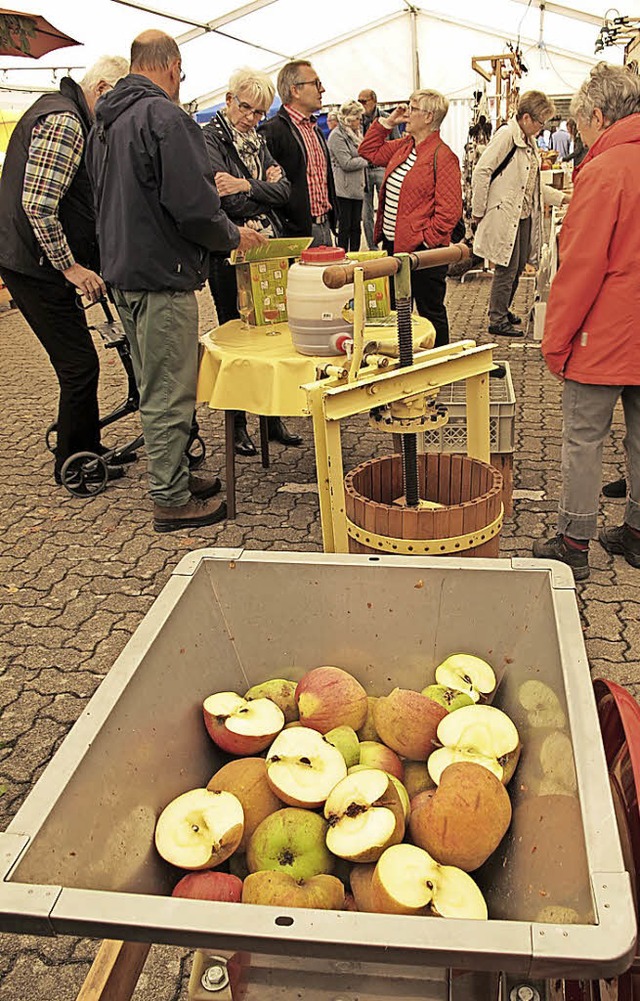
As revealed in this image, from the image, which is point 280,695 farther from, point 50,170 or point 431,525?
point 50,170

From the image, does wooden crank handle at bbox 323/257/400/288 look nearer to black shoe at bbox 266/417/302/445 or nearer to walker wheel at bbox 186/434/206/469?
walker wheel at bbox 186/434/206/469

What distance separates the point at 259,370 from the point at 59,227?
1319mm

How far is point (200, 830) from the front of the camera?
129cm

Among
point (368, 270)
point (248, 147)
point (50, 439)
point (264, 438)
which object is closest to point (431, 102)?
point (248, 147)

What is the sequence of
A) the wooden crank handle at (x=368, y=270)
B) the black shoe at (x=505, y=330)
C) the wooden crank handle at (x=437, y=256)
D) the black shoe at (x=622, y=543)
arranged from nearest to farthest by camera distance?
the wooden crank handle at (x=368, y=270) < the wooden crank handle at (x=437, y=256) < the black shoe at (x=622, y=543) < the black shoe at (x=505, y=330)

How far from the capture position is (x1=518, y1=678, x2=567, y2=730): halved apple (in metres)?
1.27

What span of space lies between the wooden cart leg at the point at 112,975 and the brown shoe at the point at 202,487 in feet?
9.83

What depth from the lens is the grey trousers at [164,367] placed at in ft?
11.6

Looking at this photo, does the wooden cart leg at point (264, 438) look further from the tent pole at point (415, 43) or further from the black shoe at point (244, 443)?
the tent pole at point (415, 43)

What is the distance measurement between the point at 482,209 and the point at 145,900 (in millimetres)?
7069

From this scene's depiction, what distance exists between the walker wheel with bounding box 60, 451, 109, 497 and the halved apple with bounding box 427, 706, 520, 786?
11.0ft

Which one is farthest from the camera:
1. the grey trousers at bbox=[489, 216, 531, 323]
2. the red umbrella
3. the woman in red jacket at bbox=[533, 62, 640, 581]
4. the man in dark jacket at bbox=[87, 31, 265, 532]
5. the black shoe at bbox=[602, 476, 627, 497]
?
the grey trousers at bbox=[489, 216, 531, 323]

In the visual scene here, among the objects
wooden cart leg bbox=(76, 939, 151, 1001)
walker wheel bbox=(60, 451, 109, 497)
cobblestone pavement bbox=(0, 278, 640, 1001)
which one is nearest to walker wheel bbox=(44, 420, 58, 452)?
cobblestone pavement bbox=(0, 278, 640, 1001)

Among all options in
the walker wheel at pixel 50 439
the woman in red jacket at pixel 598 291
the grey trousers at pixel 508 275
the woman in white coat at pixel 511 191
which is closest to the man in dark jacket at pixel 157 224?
the walker wheel at pixel 50 439
